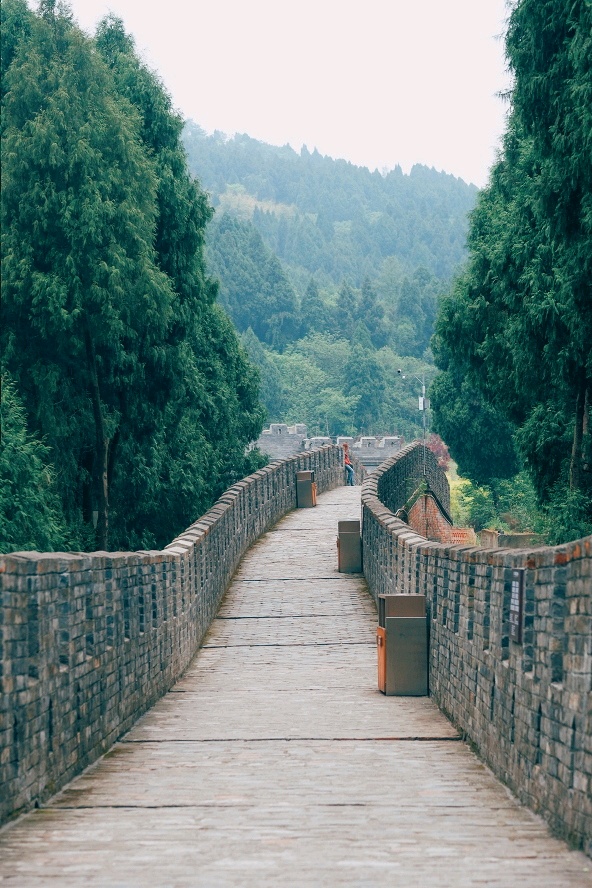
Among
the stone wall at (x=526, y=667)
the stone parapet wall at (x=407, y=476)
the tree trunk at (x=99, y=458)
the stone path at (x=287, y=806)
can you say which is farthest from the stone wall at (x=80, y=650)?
the stone parapet wall at (x=407, y=476)

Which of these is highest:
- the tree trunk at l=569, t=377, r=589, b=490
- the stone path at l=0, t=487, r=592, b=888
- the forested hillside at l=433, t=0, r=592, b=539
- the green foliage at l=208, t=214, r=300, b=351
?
the green foliage at l=208, t=214, r=300, b=351

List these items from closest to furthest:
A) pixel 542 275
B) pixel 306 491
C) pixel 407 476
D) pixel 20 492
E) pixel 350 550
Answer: pixel 542 275
pixel 20 492
pixel 350 550
pixel 306 491
pixel 407 476

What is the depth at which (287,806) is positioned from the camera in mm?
7562

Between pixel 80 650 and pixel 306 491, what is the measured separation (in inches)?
887

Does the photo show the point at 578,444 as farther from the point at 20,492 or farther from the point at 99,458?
the point at 99,458

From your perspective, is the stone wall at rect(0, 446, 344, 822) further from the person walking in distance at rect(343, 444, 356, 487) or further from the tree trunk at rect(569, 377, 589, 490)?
the person walking in distance at rect(343, 444, 356, 487)

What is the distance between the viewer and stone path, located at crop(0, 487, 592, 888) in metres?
6.06

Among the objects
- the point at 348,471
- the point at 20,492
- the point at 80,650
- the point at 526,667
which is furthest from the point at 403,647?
the point at 348,471

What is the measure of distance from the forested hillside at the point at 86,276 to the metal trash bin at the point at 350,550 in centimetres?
461

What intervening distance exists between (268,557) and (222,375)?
11236 mm

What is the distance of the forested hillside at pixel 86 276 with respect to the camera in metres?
21.2

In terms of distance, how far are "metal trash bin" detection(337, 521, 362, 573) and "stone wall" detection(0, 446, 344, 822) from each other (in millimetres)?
6112

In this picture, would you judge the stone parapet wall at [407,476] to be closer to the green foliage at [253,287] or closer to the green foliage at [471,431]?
the green foliage at [471,431]

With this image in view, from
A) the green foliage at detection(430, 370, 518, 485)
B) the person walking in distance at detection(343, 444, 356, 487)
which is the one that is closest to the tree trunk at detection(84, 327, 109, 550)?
the person walking in distance at detection(343, 444, 356, 487)
